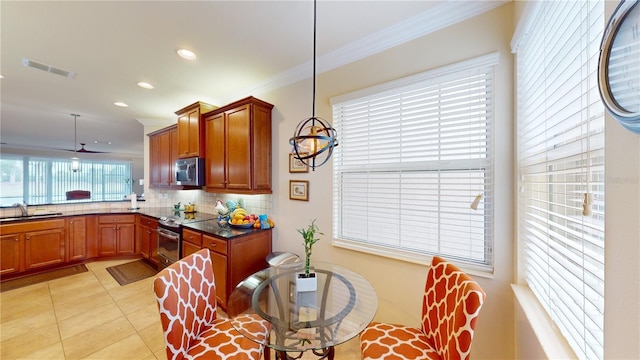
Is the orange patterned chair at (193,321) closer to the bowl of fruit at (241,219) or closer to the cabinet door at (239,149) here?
the bowl of fruit at (241,219)

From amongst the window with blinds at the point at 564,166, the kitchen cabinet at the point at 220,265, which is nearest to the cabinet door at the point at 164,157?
the kitchen cabinet at the point at 220,265

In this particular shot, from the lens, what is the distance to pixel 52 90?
2994 mm

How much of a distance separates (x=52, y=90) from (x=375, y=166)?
443 centimetres

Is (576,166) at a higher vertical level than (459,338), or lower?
higher

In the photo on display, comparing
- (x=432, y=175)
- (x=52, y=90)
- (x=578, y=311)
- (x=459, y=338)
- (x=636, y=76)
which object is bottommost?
(x=459, y=338)

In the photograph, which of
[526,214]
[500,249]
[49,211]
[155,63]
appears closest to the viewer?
[526,214]

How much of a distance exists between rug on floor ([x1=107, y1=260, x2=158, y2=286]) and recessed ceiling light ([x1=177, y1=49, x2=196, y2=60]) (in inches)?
122

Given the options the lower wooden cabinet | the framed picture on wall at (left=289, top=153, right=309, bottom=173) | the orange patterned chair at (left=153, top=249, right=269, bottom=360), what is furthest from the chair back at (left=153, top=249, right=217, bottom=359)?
the framed picture on wall at (left=289, top=153, right=309, bottom=173)

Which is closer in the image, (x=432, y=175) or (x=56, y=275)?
(x=432, y=175)

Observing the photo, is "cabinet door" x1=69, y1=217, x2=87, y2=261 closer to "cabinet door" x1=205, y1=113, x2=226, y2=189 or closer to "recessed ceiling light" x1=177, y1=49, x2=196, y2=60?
"cabinet door" x1=205, y1=113, x2=226, y2=189

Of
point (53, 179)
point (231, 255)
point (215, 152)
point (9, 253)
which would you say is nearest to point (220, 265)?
point (231, 255)

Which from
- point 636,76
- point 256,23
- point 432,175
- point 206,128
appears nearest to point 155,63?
point 206,128

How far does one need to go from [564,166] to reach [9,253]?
5847 millimetres

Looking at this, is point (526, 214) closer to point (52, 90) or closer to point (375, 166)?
point (375, 166)
